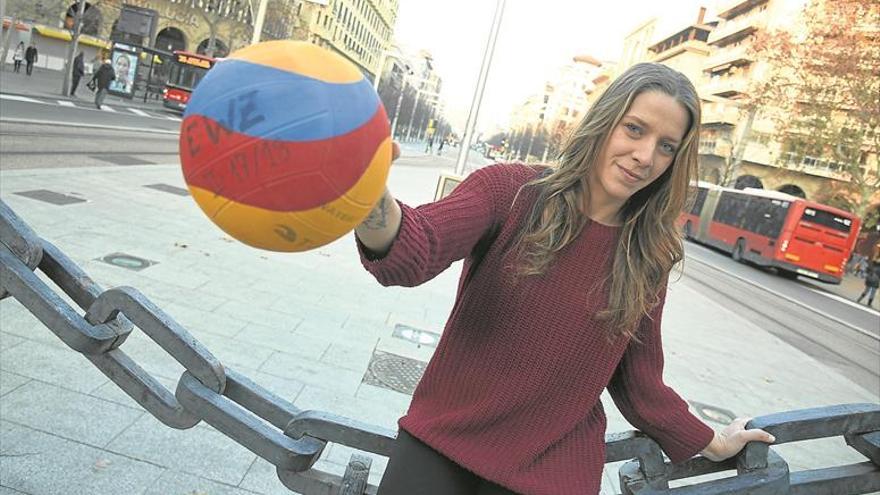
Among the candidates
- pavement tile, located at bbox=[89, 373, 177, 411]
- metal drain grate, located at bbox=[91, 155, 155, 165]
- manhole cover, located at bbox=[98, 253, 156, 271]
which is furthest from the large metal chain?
metal drain grate, located at bbox=[91, 155, 155, 165]

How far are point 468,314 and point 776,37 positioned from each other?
107 feet

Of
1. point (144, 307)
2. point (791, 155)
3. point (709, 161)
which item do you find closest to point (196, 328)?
point (144, 307)

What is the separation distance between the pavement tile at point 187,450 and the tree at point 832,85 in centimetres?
2577

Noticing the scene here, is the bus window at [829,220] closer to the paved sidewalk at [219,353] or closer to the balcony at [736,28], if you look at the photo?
the paved sidewalk at [219,353]

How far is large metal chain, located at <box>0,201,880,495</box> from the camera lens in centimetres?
183

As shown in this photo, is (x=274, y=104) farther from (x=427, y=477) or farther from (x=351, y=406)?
(x=351, y=406)

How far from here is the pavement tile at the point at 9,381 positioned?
3672mm

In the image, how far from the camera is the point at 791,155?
115 feet

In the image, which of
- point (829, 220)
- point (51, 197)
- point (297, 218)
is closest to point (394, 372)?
point (297, 218)

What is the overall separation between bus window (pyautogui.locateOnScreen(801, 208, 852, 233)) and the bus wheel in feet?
12.9

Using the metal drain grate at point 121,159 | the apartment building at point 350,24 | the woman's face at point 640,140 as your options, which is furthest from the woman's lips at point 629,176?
the apartment building at point 350,24

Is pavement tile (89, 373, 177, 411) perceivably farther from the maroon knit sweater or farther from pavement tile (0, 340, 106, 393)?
the maroon knit sweater

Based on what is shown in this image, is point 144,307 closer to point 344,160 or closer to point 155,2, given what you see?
point 344,160

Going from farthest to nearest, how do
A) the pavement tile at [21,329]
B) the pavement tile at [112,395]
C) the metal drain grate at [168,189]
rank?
the metal drain grate at [168,189] < the pavement tile at [21,329] < the pavement tile at [112,395]
